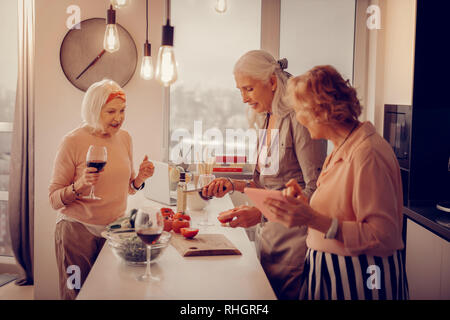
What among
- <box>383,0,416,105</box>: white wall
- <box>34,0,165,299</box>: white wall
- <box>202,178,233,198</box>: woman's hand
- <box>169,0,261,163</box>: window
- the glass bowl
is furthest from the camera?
<box>169,0,261,163</box>: window

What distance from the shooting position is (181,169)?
2.90m

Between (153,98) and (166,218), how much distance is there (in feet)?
4.93

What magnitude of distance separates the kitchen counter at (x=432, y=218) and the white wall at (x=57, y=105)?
192cm

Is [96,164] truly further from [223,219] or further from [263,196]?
[263,196]

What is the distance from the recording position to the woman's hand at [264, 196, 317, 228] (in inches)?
55.7

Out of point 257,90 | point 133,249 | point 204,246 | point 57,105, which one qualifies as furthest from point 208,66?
point 133,249

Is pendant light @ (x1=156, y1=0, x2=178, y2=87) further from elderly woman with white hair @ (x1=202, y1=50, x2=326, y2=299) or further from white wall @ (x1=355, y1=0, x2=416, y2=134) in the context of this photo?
white wall @ (x1=355, y1=0, x2=416, y2=134)

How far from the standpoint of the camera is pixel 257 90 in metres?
2.15

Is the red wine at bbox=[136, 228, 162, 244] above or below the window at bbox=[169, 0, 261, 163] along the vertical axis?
below

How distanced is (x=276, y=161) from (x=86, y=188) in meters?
0.93

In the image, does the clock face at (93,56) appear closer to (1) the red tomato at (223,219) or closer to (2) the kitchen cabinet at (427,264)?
(1) the red tomato at (223,219)

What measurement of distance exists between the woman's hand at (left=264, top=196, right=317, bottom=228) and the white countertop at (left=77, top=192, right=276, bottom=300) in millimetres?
284

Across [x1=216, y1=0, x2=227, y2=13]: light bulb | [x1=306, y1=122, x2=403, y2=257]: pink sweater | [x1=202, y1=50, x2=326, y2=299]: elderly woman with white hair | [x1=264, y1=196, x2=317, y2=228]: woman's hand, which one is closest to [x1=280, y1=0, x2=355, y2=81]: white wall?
[x1=202, y1=50, x2=326, y2=299]: elderly woman with white hair
